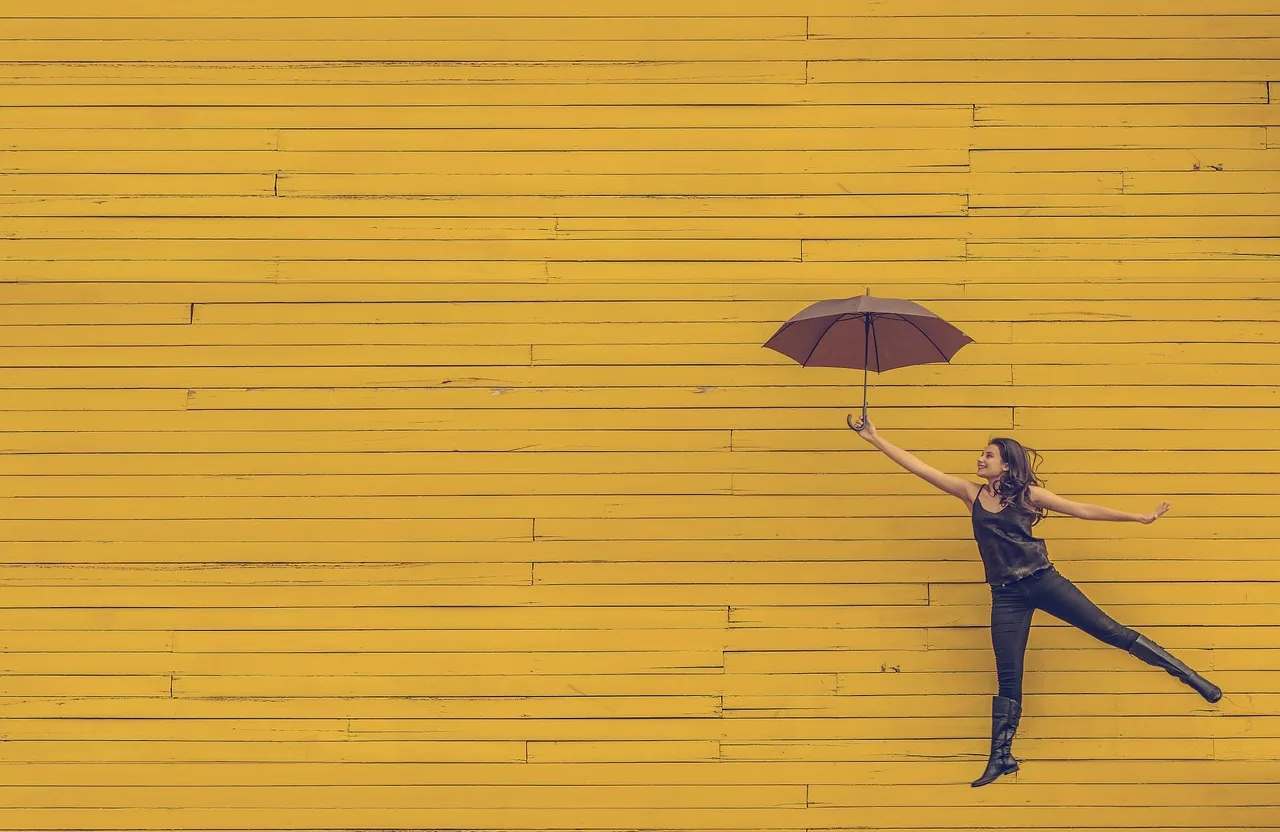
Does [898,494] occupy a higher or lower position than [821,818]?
higher

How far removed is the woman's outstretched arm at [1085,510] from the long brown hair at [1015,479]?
0.14ft

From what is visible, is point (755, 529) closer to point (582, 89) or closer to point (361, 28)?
point (582, 89)

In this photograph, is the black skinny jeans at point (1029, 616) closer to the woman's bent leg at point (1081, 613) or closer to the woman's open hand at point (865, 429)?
the woman's bent leg at point (1081, 613)

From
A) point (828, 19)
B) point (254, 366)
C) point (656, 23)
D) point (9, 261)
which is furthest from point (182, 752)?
point (828, 19)

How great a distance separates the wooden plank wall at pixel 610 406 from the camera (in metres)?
5.68

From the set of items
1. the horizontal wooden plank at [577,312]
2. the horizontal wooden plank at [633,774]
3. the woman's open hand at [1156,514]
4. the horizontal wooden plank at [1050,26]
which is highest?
the horizontal wooden plank at [1050,26]

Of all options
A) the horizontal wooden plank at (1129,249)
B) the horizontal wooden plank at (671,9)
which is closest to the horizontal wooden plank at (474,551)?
the horizontal wooden plank at (1129,249)

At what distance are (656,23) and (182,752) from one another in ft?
14.6

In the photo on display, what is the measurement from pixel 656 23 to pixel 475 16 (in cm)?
95

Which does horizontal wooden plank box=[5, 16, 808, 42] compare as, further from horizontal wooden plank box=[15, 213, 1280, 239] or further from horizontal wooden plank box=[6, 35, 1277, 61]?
horizontal wooden plank box=[15, 213, 1280, 239]

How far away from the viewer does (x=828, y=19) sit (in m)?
5.91

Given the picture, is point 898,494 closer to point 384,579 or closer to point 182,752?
point 384,579

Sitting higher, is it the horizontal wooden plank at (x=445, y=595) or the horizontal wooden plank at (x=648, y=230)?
the horizontal wooden plank at (x=648, y=230)

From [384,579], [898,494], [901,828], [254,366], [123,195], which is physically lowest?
[901,828]
